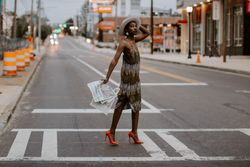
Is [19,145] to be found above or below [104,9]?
below

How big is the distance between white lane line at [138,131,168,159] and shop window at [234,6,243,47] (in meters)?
40.6

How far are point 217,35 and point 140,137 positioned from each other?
46217 millimetres

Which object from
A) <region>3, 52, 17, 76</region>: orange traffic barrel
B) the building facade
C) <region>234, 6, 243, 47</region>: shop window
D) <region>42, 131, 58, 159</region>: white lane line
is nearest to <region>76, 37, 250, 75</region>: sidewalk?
the building facade

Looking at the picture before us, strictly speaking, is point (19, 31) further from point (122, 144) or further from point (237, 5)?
point (122, 144)

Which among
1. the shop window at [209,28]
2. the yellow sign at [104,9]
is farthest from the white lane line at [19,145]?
the yellow sign at [104,9]

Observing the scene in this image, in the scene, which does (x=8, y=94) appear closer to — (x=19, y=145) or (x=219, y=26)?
(x=19, y=145)

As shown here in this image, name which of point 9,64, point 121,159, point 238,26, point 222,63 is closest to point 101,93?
point 121,159

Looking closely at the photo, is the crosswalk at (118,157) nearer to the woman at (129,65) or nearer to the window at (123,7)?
the woman at (129,65)

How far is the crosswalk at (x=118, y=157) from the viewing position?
7586mm

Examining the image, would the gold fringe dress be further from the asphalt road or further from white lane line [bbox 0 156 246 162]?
white lane line [bbox 0 156 246 162]

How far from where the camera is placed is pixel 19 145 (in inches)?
336

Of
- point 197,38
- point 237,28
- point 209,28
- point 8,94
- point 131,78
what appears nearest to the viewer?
point 131,78

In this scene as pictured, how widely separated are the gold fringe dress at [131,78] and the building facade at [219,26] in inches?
1260

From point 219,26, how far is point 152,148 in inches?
1809
